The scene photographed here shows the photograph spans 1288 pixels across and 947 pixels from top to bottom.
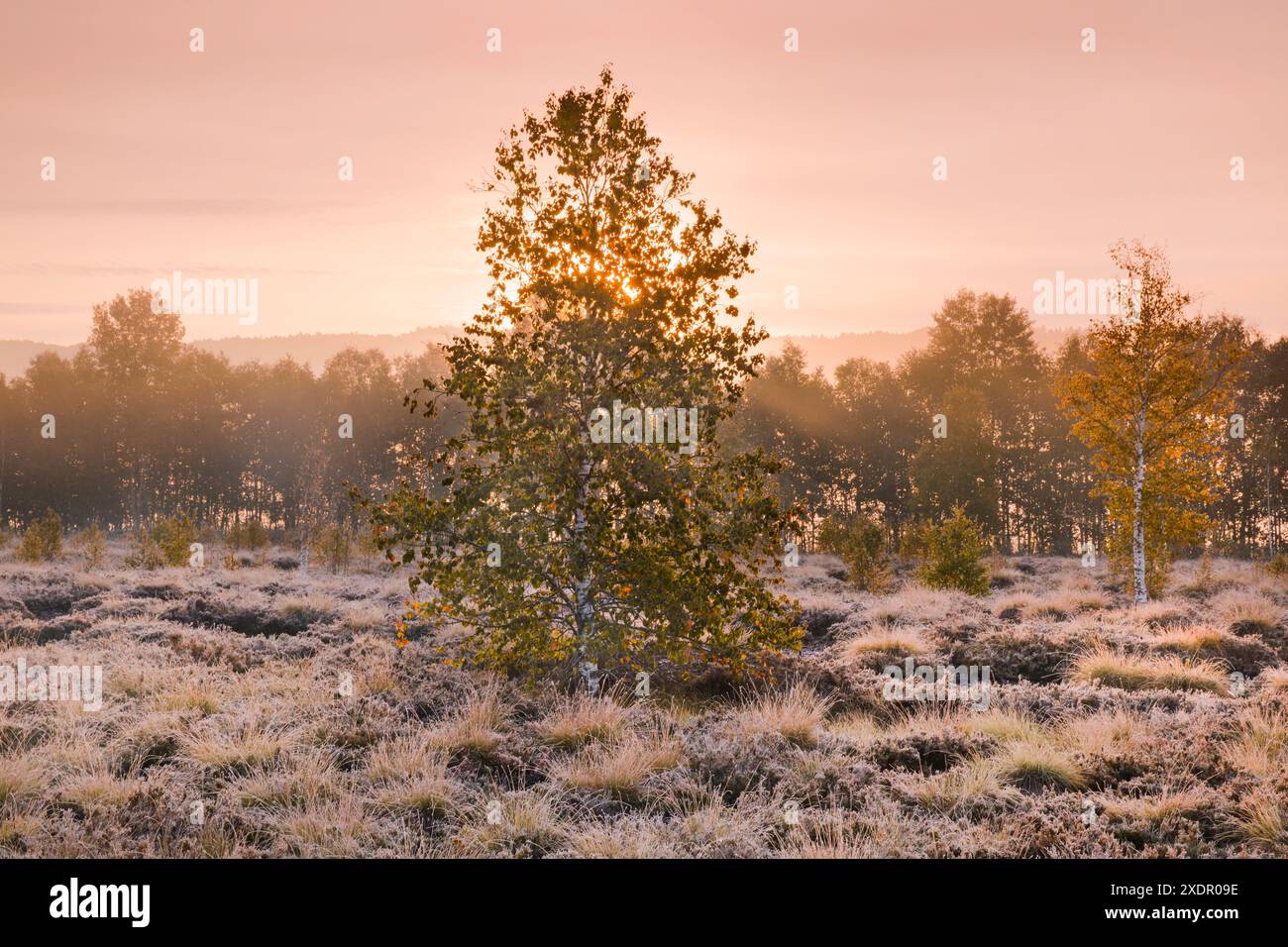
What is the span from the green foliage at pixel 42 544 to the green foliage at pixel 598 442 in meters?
26.5

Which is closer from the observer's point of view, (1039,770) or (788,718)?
(1039,770)

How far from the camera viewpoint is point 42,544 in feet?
102

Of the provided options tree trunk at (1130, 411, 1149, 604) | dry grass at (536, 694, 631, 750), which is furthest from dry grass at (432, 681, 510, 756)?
tree trunk at (1130, 411, 1149, 604)

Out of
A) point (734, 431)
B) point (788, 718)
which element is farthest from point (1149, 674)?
point (734, 431)

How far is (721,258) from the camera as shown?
33.9ft

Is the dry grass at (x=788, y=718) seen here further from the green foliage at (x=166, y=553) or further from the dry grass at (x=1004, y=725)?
the green foliage at (x=166, y=553)

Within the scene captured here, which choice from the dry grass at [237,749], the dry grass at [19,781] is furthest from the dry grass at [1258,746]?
the dry grass at [19,781]

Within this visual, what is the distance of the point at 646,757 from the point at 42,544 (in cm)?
3159

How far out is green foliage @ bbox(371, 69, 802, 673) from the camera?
9922mm

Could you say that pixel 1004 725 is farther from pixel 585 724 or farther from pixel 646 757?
pixel 585 724

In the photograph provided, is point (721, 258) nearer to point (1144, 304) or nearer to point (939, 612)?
point (939, 612)

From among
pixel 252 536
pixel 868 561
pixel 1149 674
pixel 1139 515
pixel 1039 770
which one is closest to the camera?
pixel 1039 770

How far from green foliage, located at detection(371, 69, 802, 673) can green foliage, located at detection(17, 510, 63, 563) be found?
2645 cm

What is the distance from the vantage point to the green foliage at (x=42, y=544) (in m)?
29.7
